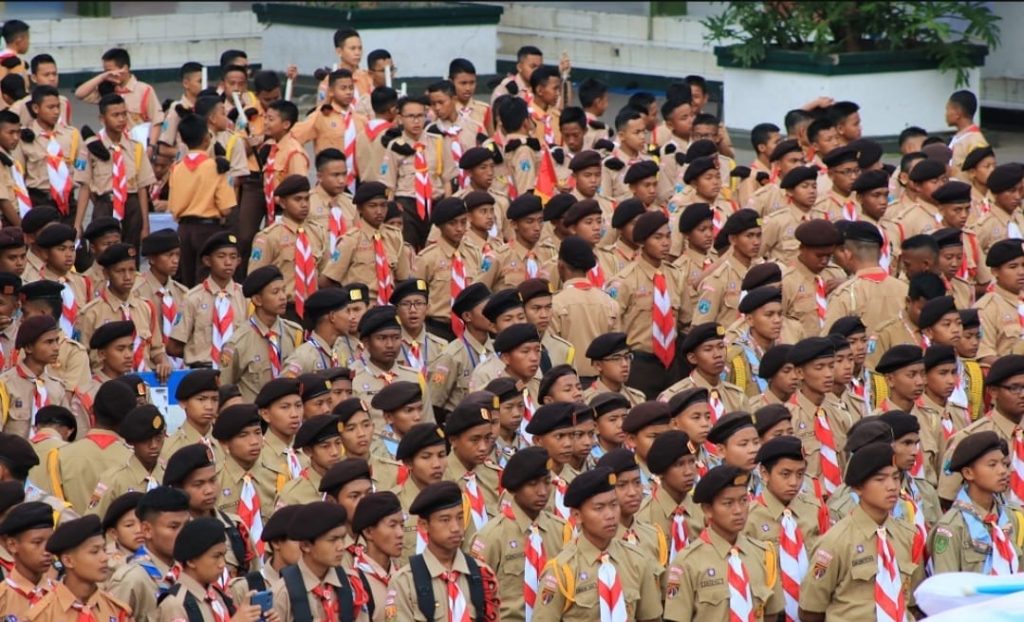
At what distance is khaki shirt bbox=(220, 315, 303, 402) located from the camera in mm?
11836

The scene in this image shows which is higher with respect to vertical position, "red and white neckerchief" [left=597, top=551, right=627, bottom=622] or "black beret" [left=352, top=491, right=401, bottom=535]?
"black beret" [left=352, top=491, right=401, bottom=535]

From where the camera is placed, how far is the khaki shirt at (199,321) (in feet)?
40.7

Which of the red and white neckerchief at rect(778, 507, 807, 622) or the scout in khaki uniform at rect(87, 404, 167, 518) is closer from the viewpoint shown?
the red and white neckerchief at rect(778, 507, 807, 622)

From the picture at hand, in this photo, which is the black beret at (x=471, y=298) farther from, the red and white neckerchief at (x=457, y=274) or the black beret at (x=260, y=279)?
the red and white neckerchief at (x=457, y=274)

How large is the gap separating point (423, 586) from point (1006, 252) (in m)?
5.33

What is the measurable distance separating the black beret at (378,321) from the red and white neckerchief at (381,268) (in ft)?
8.18

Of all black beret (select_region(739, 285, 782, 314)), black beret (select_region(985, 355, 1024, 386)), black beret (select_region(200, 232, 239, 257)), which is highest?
black beret (select_region(200, 232, 239, 257))

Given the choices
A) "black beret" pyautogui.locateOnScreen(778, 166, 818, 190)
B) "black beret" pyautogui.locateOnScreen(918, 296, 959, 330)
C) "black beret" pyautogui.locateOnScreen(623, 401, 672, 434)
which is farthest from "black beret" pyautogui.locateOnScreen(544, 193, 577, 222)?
"black beret" pyautogui.locateOnScreen(623, 401, 672, 434)

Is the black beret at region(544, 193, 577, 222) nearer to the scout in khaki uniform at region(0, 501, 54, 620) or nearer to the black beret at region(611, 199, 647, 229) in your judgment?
the black beret at region(611, 199, 647, 229)

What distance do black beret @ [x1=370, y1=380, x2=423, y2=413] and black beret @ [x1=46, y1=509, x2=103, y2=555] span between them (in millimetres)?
2481

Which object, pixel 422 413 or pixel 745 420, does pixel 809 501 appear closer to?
pixel 745 420

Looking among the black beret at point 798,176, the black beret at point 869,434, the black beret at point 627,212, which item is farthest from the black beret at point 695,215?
the black beret at point 869,434

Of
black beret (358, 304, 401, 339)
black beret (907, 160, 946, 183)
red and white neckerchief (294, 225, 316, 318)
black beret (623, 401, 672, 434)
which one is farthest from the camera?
black beret (907, 160, 946, 183)

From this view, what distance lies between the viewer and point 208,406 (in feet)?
33.8
